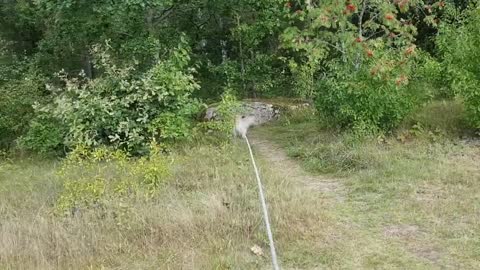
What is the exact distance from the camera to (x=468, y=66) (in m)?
6.30

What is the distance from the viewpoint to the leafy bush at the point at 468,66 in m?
6.15

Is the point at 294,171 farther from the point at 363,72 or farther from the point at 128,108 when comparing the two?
the point at 128,108

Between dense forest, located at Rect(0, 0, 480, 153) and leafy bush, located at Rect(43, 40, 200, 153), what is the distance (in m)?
0.02

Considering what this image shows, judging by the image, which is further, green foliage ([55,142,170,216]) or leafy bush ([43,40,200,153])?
leafy bush ([43,40,200,153])

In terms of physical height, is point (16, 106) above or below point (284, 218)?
above

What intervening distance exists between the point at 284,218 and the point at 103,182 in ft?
5.47

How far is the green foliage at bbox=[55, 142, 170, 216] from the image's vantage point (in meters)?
4.43

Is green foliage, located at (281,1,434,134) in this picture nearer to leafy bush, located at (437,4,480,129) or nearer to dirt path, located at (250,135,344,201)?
leafy bush, located at (437,4,480,129)

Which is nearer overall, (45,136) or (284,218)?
(284,218)

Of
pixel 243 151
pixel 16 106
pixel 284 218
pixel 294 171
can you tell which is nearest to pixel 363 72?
pixel 294 171

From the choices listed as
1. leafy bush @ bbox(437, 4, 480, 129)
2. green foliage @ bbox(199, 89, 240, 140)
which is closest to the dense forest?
leafy bush @ bbox(437, 4, 480, 129)

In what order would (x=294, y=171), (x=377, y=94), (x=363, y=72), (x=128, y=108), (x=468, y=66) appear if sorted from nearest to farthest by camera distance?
(x=294, y=171) < (x=468, y=66) < (x=377, y=94) < (x=363, y=72) < (x=128, y=108)

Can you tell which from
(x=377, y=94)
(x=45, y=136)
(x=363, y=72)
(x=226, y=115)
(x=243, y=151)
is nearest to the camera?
(x=377, y=94)

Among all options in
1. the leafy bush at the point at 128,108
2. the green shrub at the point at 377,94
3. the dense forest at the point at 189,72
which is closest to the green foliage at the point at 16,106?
the dense forest at the point at 189,72
